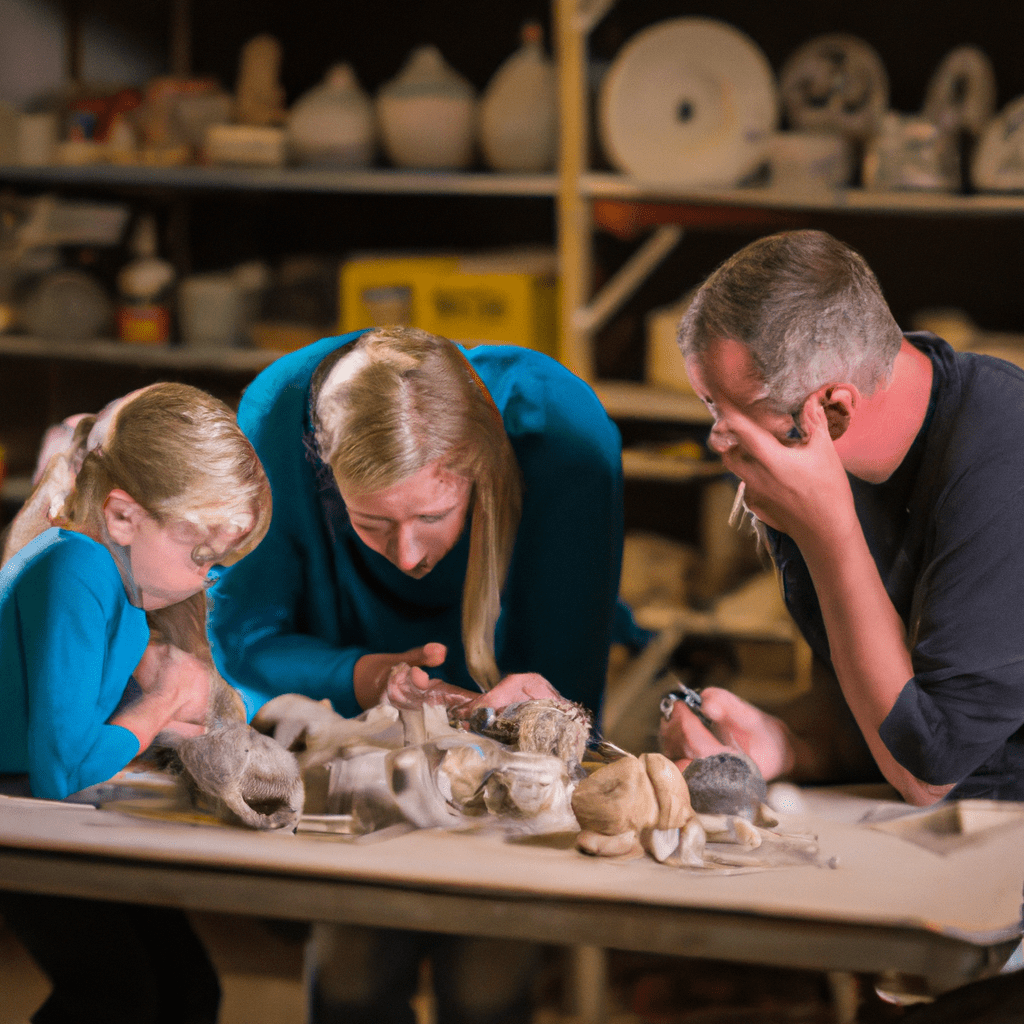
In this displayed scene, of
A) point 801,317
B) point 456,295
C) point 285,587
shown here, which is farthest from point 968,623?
point 456,295

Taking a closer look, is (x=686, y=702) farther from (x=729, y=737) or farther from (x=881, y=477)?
(x=881, y=477)

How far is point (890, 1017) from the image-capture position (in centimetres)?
70

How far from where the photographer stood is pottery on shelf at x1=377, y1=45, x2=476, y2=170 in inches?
72.1

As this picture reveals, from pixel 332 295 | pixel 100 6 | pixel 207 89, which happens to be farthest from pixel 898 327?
pixel 100 6

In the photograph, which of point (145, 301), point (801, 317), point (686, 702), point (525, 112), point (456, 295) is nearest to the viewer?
point (801, 317)

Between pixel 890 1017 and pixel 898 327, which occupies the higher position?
pixel 898 327

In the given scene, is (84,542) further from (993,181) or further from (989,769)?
(993,181)

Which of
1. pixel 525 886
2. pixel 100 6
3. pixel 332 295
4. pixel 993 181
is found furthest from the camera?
pixel 100 6

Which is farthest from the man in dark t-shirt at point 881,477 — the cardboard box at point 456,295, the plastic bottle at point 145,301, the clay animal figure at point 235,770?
the plastic bottle at point 145,301

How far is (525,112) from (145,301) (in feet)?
2.50

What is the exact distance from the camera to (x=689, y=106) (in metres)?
1.68

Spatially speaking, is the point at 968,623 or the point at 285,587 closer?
the point at 968,623

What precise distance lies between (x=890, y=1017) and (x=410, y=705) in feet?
1.19

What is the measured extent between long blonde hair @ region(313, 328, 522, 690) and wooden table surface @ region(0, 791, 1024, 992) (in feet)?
0.66
